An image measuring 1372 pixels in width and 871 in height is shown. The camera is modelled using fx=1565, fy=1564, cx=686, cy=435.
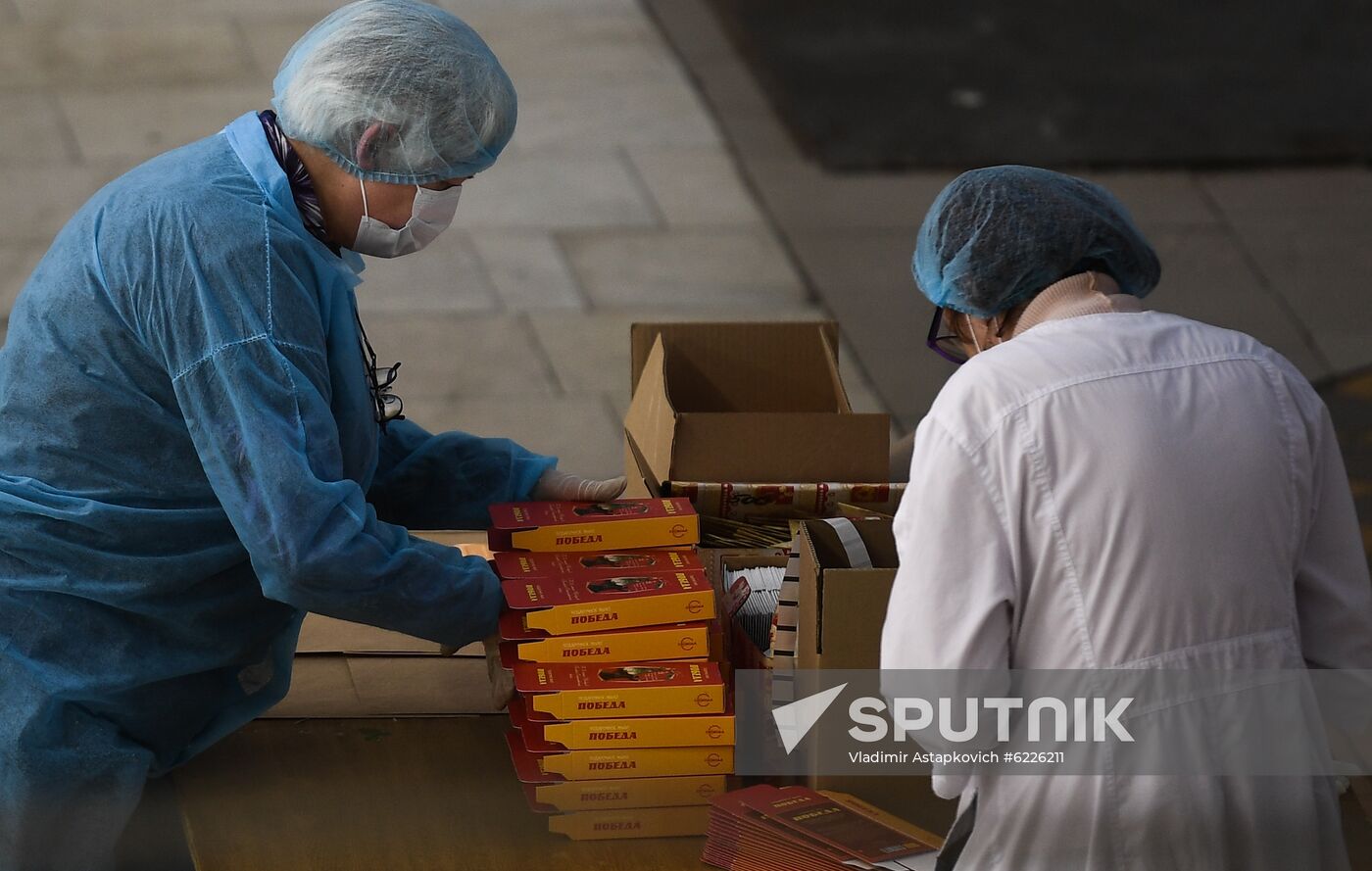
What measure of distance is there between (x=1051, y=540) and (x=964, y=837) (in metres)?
0.39

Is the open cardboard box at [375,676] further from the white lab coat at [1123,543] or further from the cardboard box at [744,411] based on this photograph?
the white lab coat at [1123,543]

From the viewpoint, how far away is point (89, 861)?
214 cm

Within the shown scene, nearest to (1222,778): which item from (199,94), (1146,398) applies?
(1146,398)

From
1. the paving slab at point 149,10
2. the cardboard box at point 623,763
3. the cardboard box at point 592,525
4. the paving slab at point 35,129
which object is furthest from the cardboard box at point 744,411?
the paving slab at point 149,10

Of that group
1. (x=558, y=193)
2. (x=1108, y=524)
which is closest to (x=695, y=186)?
(x=558, y=193)

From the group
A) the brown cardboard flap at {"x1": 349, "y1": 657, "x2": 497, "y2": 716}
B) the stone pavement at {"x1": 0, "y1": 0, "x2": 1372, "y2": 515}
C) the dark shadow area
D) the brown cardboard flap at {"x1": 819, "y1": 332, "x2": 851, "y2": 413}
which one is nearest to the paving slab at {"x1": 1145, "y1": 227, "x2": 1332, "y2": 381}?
the stone pavement at {"x1": 0, "y1": 0, "x2": 1372, "y2": 515}

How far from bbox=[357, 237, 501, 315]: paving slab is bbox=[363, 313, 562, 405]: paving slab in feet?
0.22

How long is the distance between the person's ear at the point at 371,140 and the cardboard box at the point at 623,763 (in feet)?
2.81

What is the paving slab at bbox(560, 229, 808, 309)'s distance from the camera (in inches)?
230

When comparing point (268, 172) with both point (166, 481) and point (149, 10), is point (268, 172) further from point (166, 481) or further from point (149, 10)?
point (149, 10)

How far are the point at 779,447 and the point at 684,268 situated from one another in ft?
11.5

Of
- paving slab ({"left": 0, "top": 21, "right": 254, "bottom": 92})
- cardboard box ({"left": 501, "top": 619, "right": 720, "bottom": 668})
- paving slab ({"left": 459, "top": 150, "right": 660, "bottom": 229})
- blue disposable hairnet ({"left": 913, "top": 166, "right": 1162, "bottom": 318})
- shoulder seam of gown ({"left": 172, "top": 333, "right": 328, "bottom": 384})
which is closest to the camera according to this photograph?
blue disposable hairnet ({"left": 913, "top": 166, "right": 1162, "bottom": 318})

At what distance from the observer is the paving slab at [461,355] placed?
210 inches

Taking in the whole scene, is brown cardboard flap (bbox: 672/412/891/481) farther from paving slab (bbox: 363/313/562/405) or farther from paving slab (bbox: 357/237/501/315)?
paving slab (bbox: 357/237/501/315)
